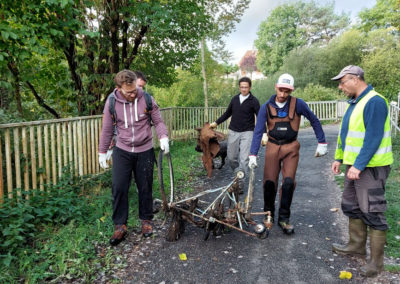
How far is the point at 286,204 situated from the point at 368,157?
1.40 meters

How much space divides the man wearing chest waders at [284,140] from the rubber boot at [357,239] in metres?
0.77

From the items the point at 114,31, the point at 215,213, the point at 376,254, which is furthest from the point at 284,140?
the point at 114,31

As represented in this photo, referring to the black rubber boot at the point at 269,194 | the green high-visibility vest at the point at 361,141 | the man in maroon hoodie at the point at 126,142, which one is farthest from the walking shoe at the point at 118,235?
the green high-visibility vest at the point at 361,141

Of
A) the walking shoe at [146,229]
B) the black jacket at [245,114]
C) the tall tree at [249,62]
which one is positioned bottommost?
the walking shoe at [146,229]

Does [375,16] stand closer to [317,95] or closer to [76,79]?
[317,95]

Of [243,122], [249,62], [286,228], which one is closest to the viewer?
[286,228]

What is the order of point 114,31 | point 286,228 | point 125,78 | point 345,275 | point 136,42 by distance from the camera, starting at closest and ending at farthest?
point 345,275, point 125,78, point 286,228, point 114,31, point 136,42

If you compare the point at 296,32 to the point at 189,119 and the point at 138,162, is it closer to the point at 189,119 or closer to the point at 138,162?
the point at 189,119

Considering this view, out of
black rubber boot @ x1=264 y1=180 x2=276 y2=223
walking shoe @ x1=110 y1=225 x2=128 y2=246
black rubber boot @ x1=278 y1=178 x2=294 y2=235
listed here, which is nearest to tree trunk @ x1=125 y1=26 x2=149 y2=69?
walking shoe @ x1=110 y1=225 x2=128 y2=246

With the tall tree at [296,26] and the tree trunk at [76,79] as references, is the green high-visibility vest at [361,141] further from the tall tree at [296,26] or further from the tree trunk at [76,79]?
the tall tree at [296,26]

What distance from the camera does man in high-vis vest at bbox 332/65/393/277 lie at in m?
3.38

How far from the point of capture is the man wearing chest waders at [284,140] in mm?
4410

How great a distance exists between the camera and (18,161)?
14.7 ft

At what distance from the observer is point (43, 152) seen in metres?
5.22
